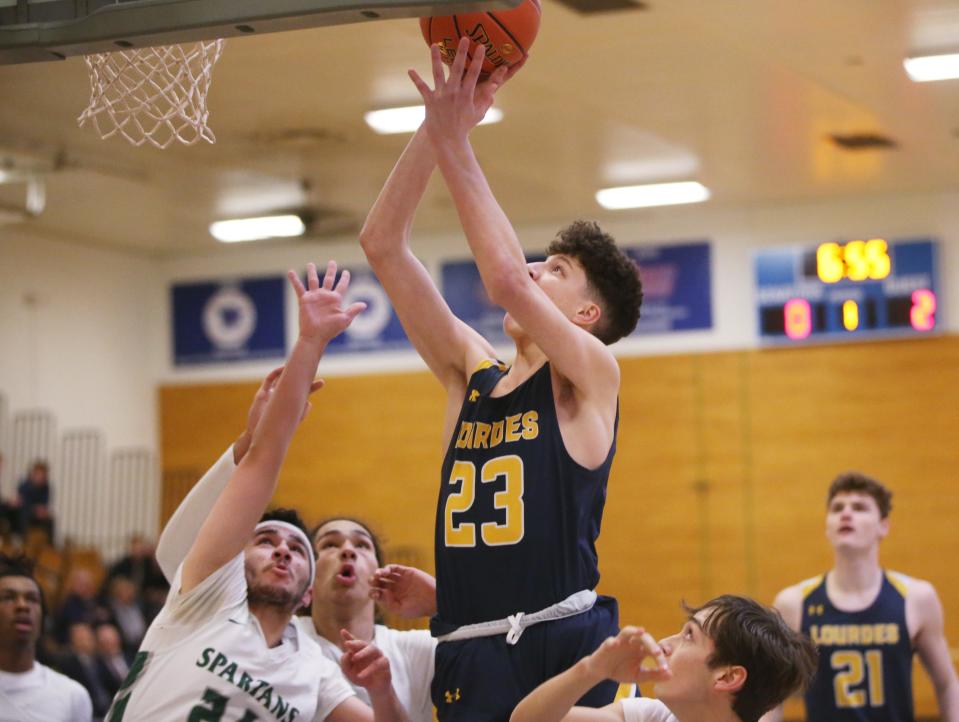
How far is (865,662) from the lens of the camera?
6723mm

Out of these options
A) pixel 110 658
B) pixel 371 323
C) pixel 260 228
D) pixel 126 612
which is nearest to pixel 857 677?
pixel 110 658

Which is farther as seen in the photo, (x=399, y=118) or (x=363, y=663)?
(x=399, y=118)

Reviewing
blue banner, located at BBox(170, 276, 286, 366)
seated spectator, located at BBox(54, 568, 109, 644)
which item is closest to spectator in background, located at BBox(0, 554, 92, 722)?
seated spectator, located at BBox(54, 568, 109, 644)

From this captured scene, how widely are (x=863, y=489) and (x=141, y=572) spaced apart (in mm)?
9386

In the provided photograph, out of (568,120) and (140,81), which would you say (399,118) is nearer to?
(568,120)

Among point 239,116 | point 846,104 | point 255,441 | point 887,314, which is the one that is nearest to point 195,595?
point 255,441

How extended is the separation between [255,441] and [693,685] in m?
1.28

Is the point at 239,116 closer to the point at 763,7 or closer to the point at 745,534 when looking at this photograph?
the point at 763,7

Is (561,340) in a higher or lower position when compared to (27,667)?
higher

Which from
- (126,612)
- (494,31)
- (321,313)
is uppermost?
(494,31)

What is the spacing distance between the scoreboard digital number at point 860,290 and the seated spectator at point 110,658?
268 inches

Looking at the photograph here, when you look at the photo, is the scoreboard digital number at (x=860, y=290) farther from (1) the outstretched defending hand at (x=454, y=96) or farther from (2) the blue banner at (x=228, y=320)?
(1) the outstretched defending hand at (x=454, y=96)

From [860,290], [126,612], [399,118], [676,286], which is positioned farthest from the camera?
[676,286]

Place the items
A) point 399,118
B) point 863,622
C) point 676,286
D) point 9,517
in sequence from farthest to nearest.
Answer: point 676,286
point 9,517
point 399,118
point 863,622
